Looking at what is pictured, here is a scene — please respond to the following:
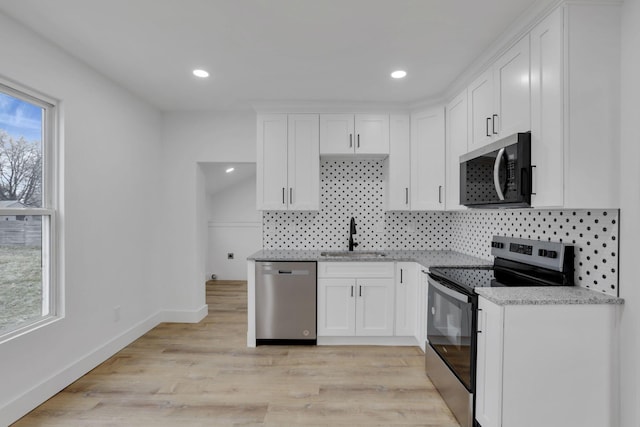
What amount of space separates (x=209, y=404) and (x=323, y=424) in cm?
81

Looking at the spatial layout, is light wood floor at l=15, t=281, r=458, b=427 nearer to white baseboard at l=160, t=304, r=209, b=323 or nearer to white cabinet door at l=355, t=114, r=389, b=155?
white baseboard at l=160, t=304, r=209, b=323

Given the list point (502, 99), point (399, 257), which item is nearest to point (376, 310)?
point (399, 257)

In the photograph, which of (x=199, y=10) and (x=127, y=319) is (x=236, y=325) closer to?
(x=127, y=319)

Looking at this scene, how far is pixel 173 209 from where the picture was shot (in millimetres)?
3957

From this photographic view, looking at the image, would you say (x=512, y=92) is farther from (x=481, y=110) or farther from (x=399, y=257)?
(x=399, y=257)

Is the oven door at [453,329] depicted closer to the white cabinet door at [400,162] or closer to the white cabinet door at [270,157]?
the white cabinet door at [400,162]

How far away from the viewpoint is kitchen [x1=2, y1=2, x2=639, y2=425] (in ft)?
5.49

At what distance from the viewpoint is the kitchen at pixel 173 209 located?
65.9 inches

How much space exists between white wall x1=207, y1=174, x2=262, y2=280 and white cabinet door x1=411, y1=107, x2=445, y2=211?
11.2 ft

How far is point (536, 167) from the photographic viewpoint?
75.4 inches

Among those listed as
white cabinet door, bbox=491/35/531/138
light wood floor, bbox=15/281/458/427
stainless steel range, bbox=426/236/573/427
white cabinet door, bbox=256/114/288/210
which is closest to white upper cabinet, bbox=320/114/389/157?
white cabinet door, bbox=256/114/288/210

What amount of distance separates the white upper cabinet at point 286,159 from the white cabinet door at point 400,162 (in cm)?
78

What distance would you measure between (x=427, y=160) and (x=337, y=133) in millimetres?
963

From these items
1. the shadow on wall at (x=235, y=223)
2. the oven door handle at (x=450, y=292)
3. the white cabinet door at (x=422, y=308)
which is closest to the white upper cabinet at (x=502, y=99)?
the oven door handle at (x=450, y=292)
